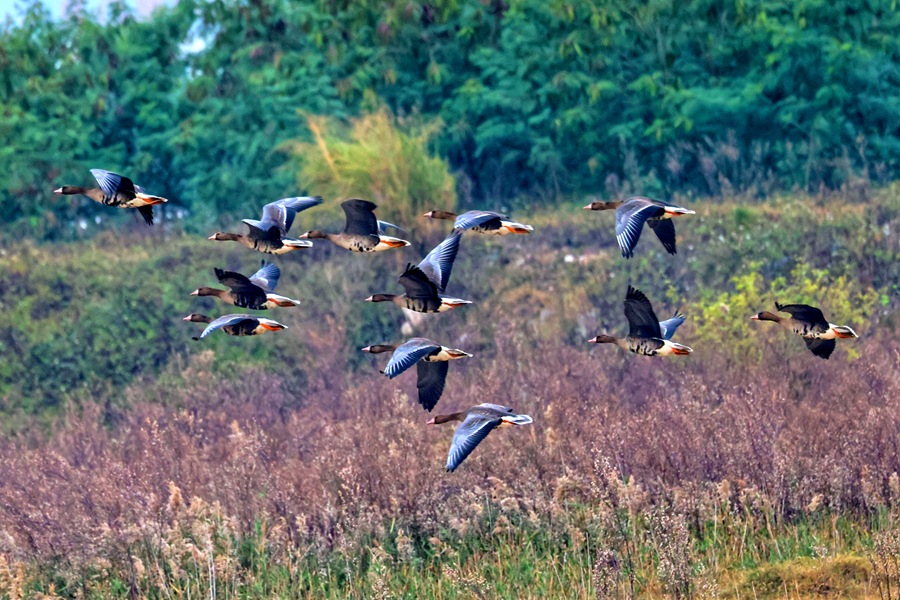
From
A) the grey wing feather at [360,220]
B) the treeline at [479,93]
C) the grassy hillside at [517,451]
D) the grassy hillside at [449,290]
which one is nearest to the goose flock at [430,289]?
the grey wing feather at [360,220]

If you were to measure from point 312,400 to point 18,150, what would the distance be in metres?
12.3

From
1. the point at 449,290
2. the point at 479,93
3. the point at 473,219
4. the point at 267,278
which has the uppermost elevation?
the point at 473,219

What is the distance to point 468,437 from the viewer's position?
436 centimetres

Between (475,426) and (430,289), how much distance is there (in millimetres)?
632

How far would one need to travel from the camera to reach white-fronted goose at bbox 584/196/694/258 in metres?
4.29

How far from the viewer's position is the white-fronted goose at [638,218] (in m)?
4.29

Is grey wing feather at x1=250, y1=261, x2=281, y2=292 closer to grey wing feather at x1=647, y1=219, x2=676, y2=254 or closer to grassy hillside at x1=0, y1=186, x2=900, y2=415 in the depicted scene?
grey wing feather at x1=647, y1=219, x2=676, y2=254

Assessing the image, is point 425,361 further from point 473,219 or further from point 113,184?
point 113,184

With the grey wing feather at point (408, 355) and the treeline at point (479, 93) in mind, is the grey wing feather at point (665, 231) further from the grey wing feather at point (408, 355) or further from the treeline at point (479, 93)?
the treeline at point (479, 93)

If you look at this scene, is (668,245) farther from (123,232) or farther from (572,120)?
(123,232)

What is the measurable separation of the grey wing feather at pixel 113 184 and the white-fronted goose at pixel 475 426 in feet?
5.34

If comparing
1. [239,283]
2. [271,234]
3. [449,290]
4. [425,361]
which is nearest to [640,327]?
[425,361]

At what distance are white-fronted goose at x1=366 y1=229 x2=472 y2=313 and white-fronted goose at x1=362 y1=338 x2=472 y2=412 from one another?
163 mm

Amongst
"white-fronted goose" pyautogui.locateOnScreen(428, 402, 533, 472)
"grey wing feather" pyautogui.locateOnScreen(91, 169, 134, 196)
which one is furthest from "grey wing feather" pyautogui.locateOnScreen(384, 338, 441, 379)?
"grey wing feather" pyautogui.locateOnScreen(91, 169, 134, 196)
